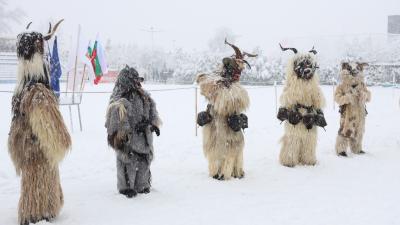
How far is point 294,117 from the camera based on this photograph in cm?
688

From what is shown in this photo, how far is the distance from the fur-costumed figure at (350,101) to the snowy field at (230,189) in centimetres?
37

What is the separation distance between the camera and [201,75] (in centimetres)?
621

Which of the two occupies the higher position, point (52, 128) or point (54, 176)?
point (52, 128)

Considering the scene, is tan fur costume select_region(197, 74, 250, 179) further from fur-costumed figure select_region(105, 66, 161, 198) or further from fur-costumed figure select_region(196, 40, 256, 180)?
fur-costumed figure select_region(105, 66, 161, 198)

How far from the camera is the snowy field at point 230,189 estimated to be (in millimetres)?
4734

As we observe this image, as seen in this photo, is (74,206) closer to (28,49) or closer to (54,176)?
(54,176)

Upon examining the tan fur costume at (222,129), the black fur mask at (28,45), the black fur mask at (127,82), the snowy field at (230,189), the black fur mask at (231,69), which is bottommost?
the snowy field at (230,189)

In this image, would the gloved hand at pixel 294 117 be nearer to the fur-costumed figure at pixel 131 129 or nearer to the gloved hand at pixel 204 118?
Result: the gloved hand at pixel 204 118

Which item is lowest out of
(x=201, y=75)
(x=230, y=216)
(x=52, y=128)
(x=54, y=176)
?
(x=230, y=216)

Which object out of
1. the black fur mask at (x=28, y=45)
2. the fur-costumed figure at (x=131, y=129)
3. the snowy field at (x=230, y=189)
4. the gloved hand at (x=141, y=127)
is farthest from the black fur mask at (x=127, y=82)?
the snowy field at (x=230, y=189)

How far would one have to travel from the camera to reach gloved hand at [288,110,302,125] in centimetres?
688

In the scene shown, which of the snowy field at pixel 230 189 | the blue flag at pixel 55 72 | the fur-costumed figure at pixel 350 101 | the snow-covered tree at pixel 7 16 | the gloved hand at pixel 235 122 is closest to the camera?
the snowy field at pixel 230 189

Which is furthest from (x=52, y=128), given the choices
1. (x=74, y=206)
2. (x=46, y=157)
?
→ (x=74, y=206)

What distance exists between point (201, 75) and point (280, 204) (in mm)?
2138
